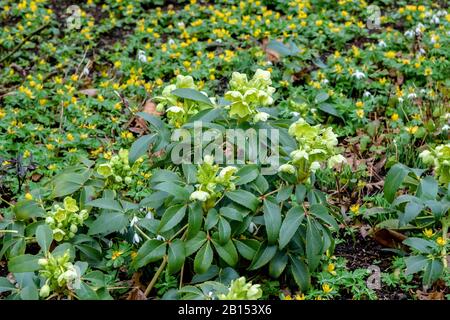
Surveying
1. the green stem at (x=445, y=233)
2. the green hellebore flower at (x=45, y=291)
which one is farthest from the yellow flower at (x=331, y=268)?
the green hellebore flower at (x=45, y=291)

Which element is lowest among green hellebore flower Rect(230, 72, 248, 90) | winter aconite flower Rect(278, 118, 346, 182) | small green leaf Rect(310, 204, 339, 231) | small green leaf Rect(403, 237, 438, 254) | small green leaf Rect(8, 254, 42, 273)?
small green leaf Rect(403, 237, 438, 254)

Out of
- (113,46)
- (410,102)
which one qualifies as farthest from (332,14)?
(113,46)

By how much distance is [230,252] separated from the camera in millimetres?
2539

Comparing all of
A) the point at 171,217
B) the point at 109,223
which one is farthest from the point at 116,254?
the point at 171,217

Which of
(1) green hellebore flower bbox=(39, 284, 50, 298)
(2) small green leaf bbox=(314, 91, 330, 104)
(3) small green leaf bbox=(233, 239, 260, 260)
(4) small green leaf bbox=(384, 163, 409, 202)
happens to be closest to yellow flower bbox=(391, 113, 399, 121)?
(2) small green leaf bbox=(314, 91, 330, 104)

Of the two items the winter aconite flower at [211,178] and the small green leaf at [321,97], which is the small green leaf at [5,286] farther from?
the small green leaf at [321,97]

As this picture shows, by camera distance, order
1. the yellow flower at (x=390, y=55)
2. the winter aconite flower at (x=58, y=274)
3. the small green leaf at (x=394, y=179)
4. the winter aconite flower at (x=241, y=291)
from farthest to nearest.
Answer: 1. the yellow flower at (x=390, y=55)
2. the small green leaf at (x=394, y=179)
3. the winter aconite flower at (x=58, y=274)
4. the winter aconite flower at (x=241, y=291)

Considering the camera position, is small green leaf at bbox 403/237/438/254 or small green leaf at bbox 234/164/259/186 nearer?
small green leaf at bbox 234/164/259/186

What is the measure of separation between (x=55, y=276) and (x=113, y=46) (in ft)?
9.67

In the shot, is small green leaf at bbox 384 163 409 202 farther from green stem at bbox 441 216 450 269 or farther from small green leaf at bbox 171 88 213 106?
small green leaf at bbox 171 88 213 106

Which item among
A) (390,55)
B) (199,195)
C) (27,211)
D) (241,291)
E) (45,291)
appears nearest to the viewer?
(241,291)

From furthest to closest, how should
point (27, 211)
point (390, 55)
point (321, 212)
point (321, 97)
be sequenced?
point (390, 55), point (321, 97), point (27, 211), point (321, 212)

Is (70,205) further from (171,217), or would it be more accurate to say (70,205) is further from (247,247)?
(247,247)

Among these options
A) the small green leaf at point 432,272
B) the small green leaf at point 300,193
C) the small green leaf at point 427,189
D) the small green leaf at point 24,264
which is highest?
the small green leaf at point 300,193
